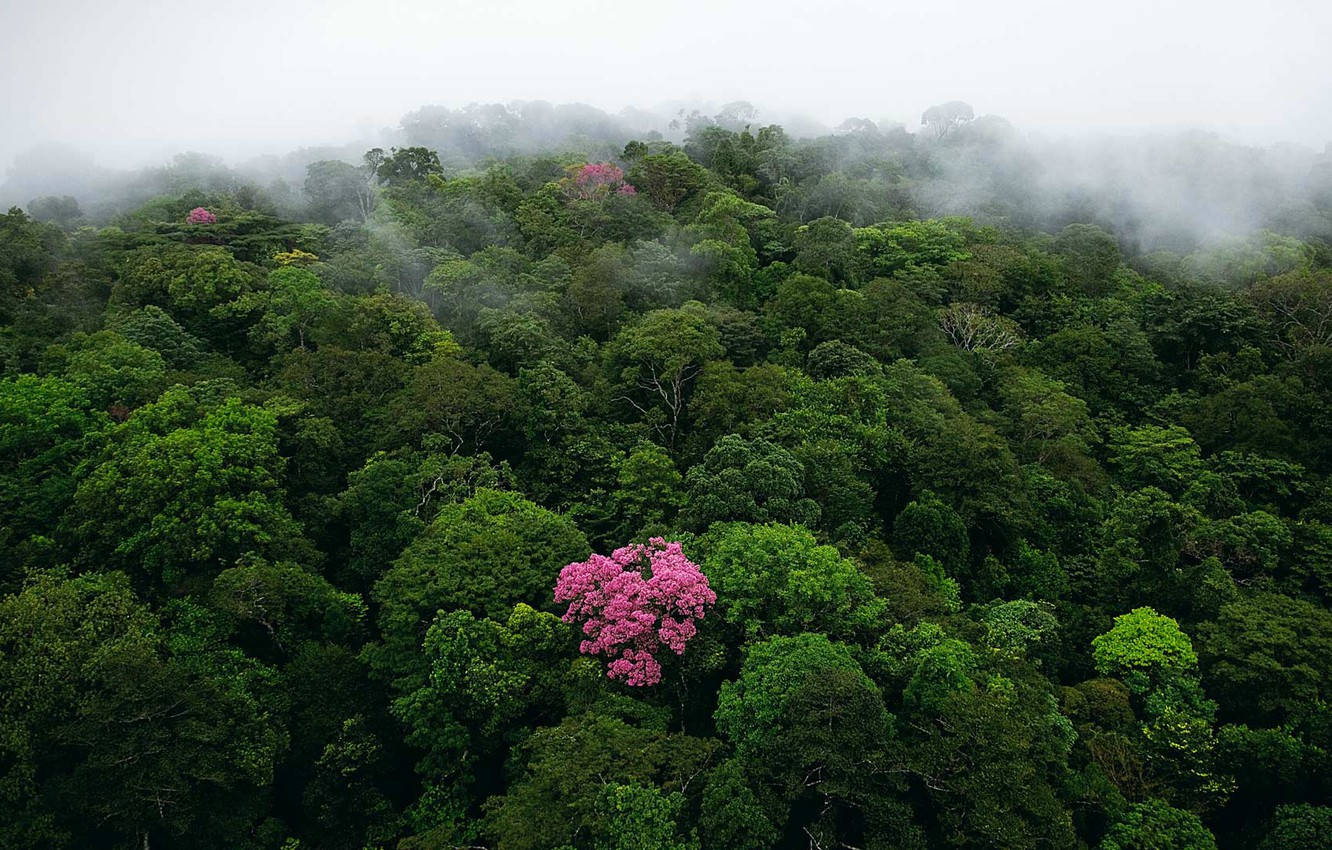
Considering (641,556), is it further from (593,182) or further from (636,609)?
(593,182)

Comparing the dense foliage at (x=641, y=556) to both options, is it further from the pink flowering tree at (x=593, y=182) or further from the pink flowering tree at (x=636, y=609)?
the pink flowering tree at (x=593, y=182)

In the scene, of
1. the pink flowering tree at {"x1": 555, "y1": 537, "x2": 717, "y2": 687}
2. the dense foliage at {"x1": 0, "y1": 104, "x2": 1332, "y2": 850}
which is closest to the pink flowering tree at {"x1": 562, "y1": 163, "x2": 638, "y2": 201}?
the dense foliage at {"x1": 0, "y1": 104, "x2": 1332, "y2": 850}

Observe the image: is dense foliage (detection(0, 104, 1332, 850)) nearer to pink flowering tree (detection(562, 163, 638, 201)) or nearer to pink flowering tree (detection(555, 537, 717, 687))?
pink flowering tree (detection(555, 537, 717, 687))

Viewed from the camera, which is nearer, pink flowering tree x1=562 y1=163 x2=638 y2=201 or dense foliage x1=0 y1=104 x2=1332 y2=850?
dense foliage x1=0 y1=104 x2=1332 y2=850

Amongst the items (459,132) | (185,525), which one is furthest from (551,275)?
(459,132)

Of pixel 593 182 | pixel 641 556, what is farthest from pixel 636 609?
pixel 593 182

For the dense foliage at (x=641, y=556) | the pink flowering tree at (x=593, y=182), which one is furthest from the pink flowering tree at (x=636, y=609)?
the pink flowering tree at (x=593, y=182)
